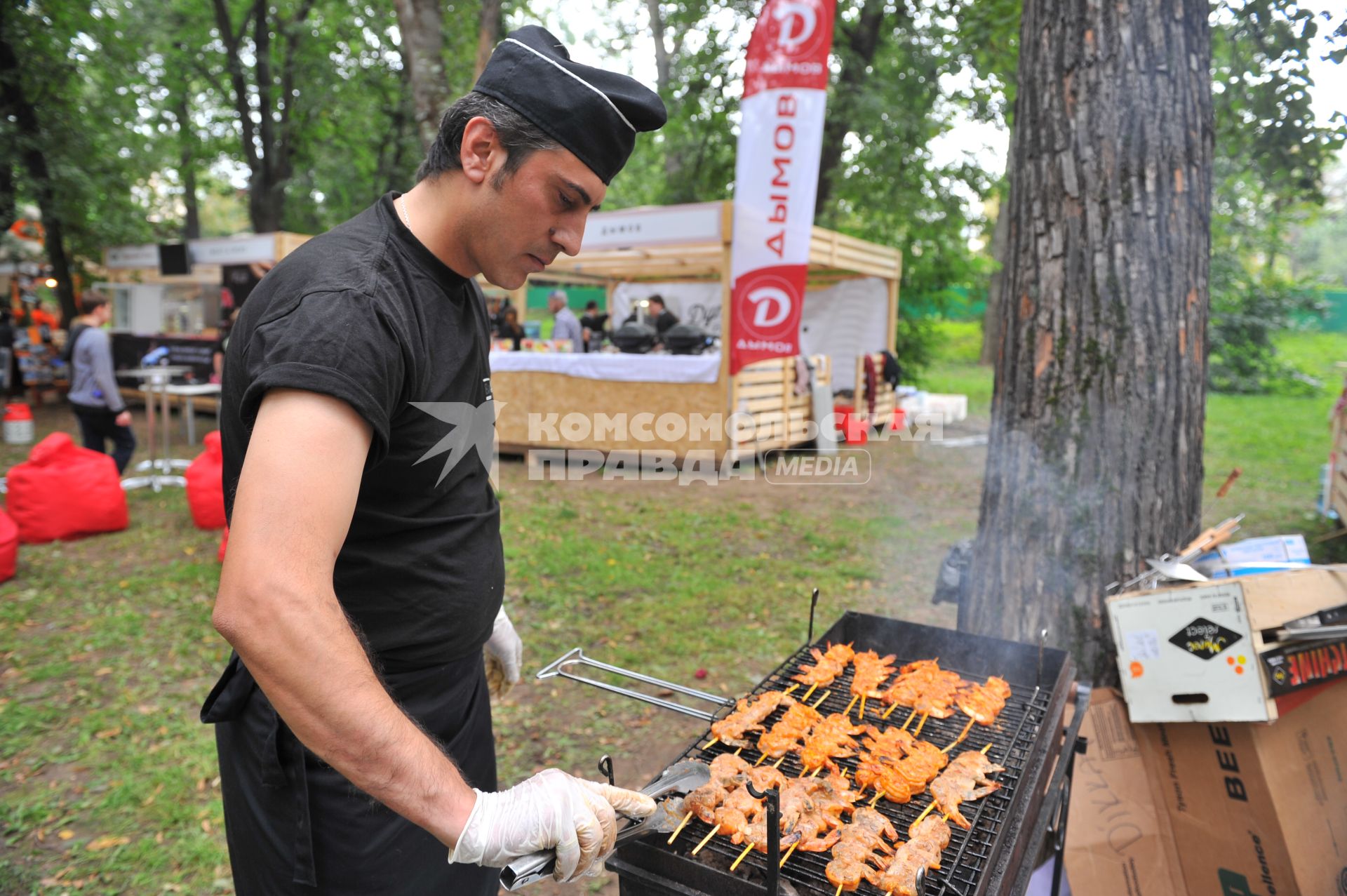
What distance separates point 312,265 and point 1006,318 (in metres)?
3.10

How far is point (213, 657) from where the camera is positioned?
16.4 feet

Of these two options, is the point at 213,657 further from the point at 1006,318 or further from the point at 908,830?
the point at 1006,318

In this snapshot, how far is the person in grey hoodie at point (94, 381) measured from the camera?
8016 mm

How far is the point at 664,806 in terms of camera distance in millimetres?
1843

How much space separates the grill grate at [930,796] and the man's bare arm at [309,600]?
3.11 ft

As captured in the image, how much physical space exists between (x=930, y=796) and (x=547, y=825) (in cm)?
127

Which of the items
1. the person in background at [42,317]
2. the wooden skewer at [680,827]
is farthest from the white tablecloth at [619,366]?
the person in background at [42,317]

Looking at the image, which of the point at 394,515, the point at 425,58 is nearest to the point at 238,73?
the point at 425,58

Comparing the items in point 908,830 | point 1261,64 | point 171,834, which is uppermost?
point 1261,64

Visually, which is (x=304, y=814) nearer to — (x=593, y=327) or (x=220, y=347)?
(x=593, y=327)

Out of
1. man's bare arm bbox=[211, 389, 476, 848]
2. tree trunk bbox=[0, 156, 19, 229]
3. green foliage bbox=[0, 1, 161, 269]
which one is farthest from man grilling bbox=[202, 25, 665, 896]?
tree trunk bbox=[0, 156, 19, 229]

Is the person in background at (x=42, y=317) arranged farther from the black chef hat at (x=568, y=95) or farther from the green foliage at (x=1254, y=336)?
the green foliage at (x=1254, y=336)

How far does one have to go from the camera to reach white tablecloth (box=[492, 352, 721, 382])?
9891 millimetres

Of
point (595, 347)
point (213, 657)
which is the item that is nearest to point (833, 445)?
point (595, 347)
